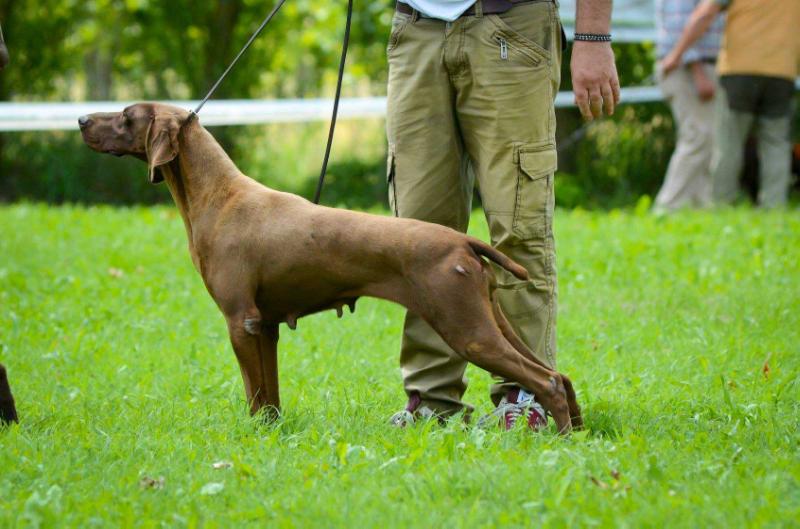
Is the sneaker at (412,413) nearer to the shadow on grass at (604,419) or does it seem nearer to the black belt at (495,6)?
the shadow on grass at (604,419)

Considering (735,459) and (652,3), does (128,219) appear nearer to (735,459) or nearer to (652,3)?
(652,3)

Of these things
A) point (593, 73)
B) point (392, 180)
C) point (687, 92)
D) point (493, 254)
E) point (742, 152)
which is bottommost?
point (742, 152)

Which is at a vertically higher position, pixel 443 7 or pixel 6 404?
pixel 443 7

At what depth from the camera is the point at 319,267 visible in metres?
4.06

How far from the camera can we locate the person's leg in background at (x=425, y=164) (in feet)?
14.3

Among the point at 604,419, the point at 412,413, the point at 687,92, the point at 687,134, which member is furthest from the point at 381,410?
the point at 687,92

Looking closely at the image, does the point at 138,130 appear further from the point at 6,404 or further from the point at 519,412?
the point at 519,412

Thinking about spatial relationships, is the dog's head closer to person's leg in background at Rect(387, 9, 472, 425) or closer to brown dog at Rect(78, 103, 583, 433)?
brown dog at Rect(78, 103, 583, 433)

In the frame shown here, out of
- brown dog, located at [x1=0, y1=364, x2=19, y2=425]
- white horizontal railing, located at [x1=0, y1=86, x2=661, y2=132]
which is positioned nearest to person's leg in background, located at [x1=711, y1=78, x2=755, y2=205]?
white horizontal railing, located at [x1=0, y1=86, x2=661, y2=132]

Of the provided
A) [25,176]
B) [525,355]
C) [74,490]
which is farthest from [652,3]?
[74,490]

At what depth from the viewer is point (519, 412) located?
14.2 feet

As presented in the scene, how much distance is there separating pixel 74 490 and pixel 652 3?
1149 centimetres

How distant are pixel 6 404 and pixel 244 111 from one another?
833 cm

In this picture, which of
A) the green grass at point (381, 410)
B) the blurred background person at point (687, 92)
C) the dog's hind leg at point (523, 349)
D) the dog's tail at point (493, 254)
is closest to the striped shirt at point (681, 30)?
the blurred background person at point (687, 92)
